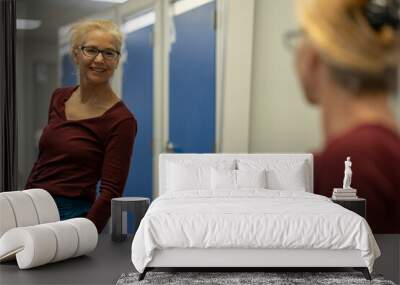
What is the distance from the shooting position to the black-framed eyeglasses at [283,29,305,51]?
97 centimetres

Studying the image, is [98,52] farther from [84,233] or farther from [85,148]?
[84,233]

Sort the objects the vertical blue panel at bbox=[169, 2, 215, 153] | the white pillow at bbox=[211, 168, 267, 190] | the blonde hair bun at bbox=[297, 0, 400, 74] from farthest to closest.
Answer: the vertical blue panel at bbox=[169, 2, 215, 153], the white pillow at bbox=[211, 168, 267, 190], the blonde hair bun at bbox=[297, 0, 400, 74]

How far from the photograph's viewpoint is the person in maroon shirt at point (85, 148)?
12.5 feet

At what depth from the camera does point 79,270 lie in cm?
362

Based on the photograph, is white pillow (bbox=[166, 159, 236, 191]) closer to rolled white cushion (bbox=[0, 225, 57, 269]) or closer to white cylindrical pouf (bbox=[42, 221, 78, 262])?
white cylindrical pouf (bbox=[42, 221, 78, 262])

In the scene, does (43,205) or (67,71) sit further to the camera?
(67,71)

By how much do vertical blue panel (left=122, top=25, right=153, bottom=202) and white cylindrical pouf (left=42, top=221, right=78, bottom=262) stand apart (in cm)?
152

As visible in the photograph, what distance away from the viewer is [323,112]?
39.6 inches

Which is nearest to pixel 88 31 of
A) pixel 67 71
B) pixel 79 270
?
pixel 67 71

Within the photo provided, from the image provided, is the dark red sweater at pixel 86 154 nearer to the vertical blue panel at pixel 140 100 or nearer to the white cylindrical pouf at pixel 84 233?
the white cylindrical pouf at pixel 84 233

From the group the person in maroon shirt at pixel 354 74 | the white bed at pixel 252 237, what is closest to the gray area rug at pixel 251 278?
the white bed at pixel 252 237

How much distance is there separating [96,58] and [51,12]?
138 cm

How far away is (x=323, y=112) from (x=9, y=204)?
3.00 m

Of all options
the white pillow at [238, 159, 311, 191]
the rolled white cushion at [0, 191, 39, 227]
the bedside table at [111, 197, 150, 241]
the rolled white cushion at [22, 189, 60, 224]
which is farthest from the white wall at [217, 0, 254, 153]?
the rolled white cushion at [0, 191, 39, 227]
